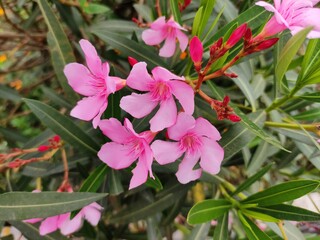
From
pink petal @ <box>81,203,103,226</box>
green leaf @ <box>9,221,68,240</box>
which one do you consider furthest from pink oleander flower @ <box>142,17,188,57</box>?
green leaf @ <box>9,221,68,240</box>

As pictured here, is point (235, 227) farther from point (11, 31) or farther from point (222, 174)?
point (11, 31)

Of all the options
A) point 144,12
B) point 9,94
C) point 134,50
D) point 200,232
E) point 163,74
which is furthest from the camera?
point 9,94

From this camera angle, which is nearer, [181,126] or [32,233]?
[181,126]

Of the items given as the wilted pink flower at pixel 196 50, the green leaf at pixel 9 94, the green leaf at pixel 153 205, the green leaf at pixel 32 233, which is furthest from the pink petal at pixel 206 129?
the green leaf at pixel 9 94

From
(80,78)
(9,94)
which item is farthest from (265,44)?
(9,94)

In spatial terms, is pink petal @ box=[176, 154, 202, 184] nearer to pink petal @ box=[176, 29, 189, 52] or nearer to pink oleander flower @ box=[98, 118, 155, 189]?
pink oleander flower @ box=[98, 118, 155, 189]

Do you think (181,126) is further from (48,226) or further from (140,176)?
(48,226)
